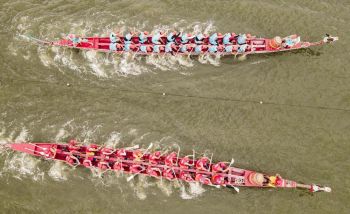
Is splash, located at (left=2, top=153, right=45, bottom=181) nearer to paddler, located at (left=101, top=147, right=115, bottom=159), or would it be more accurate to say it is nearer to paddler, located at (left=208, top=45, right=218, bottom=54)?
paddler, located at (left=101, top=147, right=115, bottom=159)

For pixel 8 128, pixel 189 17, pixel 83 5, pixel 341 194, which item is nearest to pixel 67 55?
pixel 83 5

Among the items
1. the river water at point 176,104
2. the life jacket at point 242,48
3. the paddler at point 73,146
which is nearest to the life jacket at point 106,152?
the river water at point 176,104

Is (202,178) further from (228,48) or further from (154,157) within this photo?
(228,48)

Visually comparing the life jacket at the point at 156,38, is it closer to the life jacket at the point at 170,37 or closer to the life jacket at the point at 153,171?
the life jacket at the point at 170,37

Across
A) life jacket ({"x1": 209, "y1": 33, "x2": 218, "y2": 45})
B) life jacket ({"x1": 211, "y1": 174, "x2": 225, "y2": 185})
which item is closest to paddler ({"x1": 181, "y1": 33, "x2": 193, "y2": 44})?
life jacket ({"x1": 209, "y1": 33, "x2": 218, "y2": 45})

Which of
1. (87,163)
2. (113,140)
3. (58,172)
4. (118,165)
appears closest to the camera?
(118,165)

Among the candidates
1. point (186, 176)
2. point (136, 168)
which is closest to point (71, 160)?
point (136, 168)
